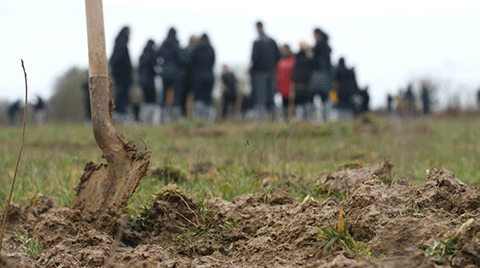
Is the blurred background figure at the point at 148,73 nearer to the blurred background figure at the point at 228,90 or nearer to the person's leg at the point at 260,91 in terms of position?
the person's leg at the point at 260,91

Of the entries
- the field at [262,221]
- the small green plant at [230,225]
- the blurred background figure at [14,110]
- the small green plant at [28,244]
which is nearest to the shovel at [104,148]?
the field at [262,221]

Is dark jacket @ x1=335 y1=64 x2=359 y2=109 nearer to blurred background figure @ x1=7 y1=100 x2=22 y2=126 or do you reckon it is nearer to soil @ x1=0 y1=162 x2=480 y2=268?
soil @ x1=0 y1=162 x2=480 y2=268

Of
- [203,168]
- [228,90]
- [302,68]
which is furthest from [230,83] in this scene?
[203,168]

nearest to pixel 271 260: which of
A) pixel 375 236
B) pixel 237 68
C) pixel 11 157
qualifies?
pixel 375 236

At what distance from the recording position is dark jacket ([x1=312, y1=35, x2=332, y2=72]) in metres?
11.5

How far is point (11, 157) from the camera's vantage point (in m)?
5.49

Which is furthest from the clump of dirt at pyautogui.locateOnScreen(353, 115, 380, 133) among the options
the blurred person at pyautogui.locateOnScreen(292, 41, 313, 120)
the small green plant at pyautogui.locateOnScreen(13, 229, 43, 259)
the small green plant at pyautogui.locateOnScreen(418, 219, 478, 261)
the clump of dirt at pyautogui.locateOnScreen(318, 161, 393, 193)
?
the small green plant at pyautogui.locateOnScreen(418, 219, 478, 261)

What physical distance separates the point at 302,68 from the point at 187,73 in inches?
141

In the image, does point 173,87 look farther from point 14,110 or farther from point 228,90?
point 14,110

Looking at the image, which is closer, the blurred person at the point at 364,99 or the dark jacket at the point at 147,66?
the dark jacket at the point at 147,66

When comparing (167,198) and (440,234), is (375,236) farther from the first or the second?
(167,198)

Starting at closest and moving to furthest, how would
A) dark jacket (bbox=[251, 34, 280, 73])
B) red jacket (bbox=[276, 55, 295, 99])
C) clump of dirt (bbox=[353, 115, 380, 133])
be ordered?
clump of dirt (bbox=[353, 115, 380, 133]) → dark jacket (bbox=[251, 34, 280, 73]) → red jacket (bbox=[276, 55, 295, 99])

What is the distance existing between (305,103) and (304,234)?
10469 millimetres

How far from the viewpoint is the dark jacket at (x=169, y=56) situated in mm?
12980
